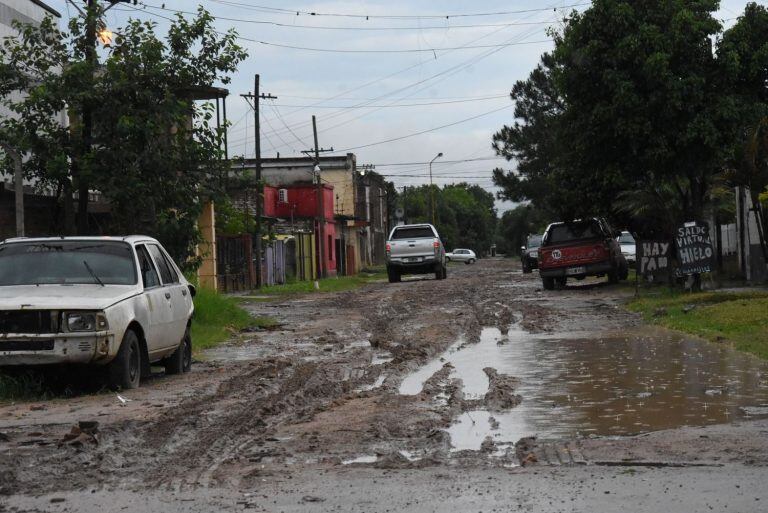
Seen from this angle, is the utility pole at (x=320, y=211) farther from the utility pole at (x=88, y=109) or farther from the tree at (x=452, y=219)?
the tree at (x=452, y=219)

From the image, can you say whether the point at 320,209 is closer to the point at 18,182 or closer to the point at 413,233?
the point at 413,233

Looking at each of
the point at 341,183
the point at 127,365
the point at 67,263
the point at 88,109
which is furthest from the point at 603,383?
the point at 341,183

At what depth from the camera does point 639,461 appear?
7.33 m

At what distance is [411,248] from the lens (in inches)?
1634

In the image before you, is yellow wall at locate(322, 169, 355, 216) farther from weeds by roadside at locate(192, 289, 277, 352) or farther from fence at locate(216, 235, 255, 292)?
weeds by roadside at locate(192, 289, 277, 352)

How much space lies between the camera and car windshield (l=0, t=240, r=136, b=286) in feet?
40.9

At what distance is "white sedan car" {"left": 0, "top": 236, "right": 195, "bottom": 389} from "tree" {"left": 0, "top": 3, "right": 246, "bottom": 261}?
14.6 feet

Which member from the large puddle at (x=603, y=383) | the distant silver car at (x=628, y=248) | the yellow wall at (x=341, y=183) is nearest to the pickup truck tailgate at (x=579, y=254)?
the distant silver car at (x=628, y=248)

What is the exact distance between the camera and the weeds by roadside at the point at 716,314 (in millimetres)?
15518

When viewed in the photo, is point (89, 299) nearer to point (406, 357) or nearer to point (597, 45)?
point (406, 357)

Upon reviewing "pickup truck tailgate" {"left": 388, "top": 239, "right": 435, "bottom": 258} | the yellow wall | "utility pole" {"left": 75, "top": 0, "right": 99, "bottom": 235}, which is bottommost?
"pickup truck tailgate" {"left": 388, "top": 239, "right": 435, "bottom": 258}

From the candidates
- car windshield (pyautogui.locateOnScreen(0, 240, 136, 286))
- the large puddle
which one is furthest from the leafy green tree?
car windshield (pyautogui.locateOnScreen(0, 240, 136, 286))

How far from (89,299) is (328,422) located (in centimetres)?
346

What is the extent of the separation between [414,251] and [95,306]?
100 feet
